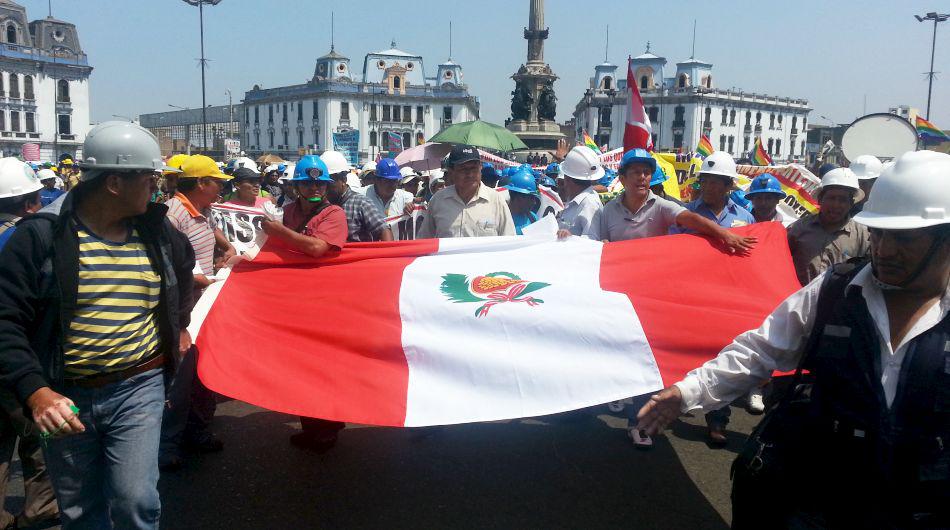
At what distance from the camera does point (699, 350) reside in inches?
136

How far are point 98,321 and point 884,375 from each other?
2.52 metres

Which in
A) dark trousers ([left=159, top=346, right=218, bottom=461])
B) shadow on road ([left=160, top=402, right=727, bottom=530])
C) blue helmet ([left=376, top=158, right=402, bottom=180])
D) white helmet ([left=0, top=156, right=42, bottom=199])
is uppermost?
blue helmet ([left=376, top=158, right=402, bottom=180])

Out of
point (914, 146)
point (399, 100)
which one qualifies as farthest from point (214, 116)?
point (914, 146)

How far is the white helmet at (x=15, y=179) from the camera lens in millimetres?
3727

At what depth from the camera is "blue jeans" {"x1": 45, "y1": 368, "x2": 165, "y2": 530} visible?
2.52 meters

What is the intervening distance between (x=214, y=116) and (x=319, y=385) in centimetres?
11151

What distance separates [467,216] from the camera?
5.00 metres

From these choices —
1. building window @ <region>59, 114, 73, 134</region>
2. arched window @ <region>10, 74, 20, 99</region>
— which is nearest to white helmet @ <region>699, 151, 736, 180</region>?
arched window @ <region>10, 74, 20, 99</region>

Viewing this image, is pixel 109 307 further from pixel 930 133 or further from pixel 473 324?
pixel 930 133

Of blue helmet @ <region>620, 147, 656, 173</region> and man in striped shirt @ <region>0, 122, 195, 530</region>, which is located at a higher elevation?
blue helmet @ <region>620, 147, 656, 173</region>

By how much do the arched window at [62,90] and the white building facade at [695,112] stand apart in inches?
2192

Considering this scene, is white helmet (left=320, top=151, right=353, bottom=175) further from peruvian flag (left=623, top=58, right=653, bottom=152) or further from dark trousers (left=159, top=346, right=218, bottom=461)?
peruvian flag (left=623, top=58, right=653, bottom=152)

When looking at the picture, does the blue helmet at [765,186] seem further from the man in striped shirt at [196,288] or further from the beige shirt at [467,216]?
the man in striped shirt at [196,288]

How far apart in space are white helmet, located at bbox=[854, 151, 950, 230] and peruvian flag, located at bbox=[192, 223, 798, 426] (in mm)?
1504
